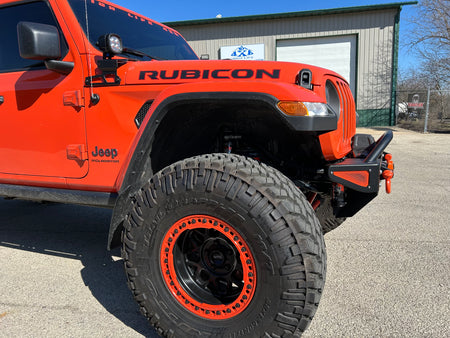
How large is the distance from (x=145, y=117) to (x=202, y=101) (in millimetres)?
389

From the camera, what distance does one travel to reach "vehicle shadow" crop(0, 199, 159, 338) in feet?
8.30

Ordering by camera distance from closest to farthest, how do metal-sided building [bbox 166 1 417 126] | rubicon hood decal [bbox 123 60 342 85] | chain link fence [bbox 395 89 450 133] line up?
rubicon hood decal [bbox 123 60 342 85], chain link fence [bbox 395 89 450 133], metal-sided building [bbox 166 1 417 126]

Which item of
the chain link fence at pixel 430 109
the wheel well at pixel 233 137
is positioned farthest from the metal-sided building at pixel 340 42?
the wheel well at pixel 233 137

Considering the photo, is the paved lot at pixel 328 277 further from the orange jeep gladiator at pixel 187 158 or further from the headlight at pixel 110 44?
Answer: the headlight at pixel 110 44

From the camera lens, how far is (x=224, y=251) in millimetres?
2053

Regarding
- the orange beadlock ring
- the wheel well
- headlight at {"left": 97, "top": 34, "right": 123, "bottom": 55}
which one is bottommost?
the orange beadlock ring

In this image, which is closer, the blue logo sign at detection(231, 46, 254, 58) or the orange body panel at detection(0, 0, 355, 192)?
the orange body panel at detection(0, 0, 355, 192)

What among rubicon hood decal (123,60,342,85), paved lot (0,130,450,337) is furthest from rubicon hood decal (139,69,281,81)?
paved lot (0,130,450,337)

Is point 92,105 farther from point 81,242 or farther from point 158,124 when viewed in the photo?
point 81,242

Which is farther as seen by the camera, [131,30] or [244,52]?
[244,52]

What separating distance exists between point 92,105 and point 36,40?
1.61 ft

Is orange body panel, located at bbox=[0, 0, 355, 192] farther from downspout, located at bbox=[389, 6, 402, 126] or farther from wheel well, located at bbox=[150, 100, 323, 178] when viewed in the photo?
downspout, located at bbox=[389, 6, 402, 126]

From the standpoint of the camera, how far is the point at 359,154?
257 centimetres

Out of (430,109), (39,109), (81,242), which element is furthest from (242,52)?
(39,109)
